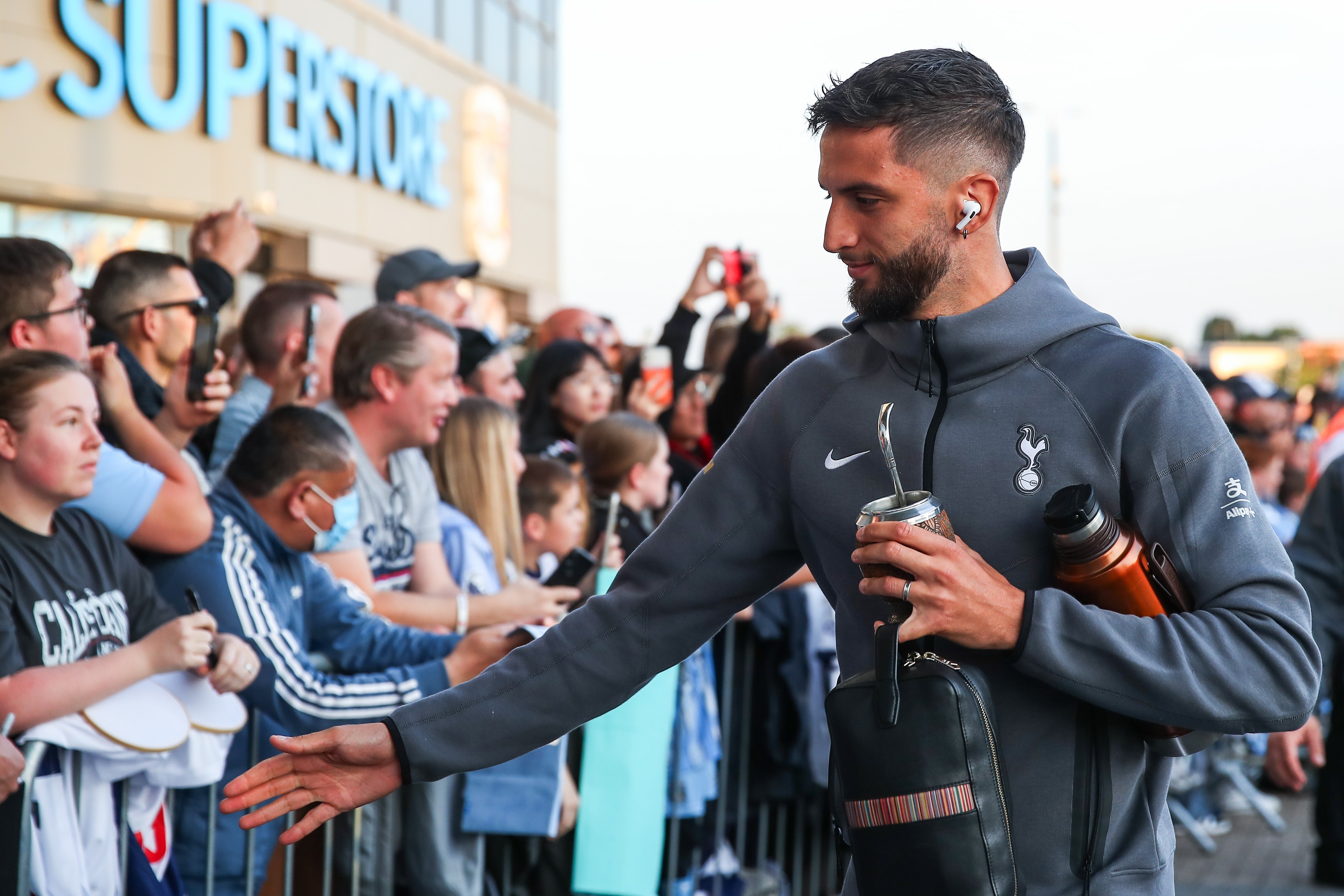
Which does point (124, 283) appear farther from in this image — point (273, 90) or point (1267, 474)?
point (273, 90)

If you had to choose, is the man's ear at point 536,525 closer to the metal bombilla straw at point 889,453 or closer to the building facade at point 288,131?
the metal bombilla straw at point 889,453

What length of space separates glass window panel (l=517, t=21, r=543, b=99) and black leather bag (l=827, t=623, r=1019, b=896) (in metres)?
23.7

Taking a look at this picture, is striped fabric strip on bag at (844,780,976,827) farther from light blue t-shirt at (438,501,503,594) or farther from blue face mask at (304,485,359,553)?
light blue t-shirt at (438,501,503,594)

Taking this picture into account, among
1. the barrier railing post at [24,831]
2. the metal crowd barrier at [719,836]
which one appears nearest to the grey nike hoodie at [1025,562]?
the metal crowd barrier at [719,836]

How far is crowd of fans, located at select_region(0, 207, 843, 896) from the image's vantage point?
10.1 feet

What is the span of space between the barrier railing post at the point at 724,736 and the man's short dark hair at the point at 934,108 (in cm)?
291

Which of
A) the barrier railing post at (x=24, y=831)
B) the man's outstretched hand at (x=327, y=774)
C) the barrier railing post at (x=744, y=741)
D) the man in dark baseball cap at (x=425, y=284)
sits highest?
the man in dark baseball cap at (x=425, y=284)

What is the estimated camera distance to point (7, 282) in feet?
12.1

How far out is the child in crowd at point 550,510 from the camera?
Result: 502 cm

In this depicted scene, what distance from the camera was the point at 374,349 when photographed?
4.50 meters

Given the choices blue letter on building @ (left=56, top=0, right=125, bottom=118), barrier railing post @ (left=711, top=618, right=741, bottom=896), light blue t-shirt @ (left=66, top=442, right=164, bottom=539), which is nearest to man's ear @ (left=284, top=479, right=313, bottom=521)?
light blue t-shirt @ (left=66, top=442, right=164, bottom=539)

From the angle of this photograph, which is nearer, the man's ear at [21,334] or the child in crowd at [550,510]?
the man's ear at [21,334]

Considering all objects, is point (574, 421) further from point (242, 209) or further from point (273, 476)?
point (273, 476)

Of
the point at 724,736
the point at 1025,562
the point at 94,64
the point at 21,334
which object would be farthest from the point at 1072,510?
the point at 94,64
